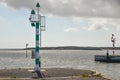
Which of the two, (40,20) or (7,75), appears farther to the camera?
(40,20)

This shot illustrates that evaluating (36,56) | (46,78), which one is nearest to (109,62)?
(36,56)

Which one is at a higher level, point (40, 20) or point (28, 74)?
point (40, 20)

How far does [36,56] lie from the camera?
42594 millimetres

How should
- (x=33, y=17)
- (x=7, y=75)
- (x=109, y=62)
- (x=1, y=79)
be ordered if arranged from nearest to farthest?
(x=1, y=79) → (x=7, y=75) → (x=33, y=17) → (x=109, y=62)

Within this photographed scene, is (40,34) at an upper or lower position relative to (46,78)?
upper

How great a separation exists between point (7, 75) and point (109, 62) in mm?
69009

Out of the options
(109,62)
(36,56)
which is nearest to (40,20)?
(36,56)

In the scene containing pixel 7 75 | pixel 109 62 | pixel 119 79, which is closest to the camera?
pixel 7 75

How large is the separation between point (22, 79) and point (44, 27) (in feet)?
30.3

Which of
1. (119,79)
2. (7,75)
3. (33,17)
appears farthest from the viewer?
(119,79)

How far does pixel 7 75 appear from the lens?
38969 millimetres

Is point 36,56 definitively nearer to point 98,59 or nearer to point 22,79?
point 22,79

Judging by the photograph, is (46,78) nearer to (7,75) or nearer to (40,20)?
(7,75)

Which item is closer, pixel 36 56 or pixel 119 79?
pixel 36 56
